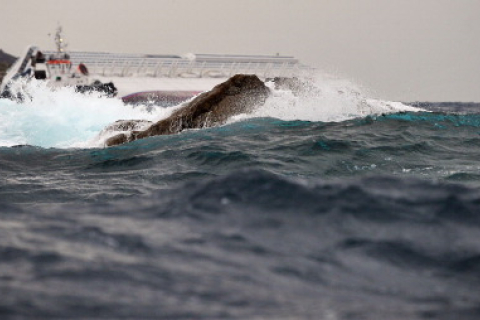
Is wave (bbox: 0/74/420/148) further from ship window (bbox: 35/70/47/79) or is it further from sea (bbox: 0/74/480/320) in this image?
ship window (bbox: 35/70/47/79)

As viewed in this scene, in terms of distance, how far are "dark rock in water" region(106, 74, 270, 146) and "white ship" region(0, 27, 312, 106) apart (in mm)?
52903

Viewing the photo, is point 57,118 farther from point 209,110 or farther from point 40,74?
point 40,74

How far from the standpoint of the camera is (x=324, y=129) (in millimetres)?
14836

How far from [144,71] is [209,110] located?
82.5 m

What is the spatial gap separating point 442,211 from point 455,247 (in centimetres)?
77

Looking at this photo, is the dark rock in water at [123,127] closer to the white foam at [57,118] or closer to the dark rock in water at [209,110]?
the dark rock in water at [209,110]

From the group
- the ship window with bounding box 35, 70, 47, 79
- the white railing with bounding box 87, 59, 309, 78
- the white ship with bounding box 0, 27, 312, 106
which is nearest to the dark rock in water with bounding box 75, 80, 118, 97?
the white ship with bounding box 0, 27, 312, 106

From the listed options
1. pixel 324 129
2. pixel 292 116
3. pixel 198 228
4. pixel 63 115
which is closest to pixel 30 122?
pixel 63 115

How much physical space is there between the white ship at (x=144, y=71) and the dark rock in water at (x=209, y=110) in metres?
52.9

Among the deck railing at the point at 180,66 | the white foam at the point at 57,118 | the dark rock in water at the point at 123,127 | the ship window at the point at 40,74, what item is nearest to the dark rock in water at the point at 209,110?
the dark rock in water at the point at 123,127

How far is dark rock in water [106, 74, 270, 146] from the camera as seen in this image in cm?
1548

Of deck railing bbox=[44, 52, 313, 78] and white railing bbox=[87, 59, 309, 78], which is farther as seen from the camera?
deck railing bbox=[44, 52, 313, 78]

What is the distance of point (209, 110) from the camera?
618 inches

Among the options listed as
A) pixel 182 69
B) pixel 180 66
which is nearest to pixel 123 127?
pixel 182 69
